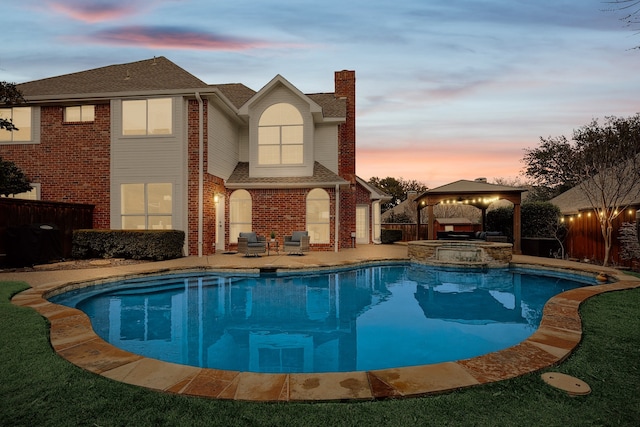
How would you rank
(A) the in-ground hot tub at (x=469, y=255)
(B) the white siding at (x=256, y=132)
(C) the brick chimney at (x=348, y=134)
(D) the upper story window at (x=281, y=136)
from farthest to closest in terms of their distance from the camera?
(C) the brick chimney at (x=348, y=134) < (D) the upper story window at (x=281, y=136) < (B) the white siding at (x=256, y=132) < (A) the in-ground hot tub at (x=469, y=255)

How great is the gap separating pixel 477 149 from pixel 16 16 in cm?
2603

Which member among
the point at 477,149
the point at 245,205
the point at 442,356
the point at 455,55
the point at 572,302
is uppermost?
the point at 455,55

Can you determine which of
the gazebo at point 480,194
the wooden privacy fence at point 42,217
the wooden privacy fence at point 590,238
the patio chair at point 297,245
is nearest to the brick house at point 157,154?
the wooden privacy fence at point 42,217

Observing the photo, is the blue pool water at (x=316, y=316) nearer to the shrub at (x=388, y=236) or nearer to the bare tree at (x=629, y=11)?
the bare tree at (x=629, y=11)

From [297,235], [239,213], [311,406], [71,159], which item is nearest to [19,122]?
[71,159]

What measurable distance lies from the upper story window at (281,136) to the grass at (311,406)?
1346cm

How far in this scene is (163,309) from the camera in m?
6.85

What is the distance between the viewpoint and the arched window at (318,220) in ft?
51.8

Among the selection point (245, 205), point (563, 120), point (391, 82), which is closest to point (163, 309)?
point (245, 205)

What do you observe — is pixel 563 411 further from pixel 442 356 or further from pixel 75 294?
pixel 75 294

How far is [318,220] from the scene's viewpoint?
15891mm

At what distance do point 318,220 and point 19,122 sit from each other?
45.3 ft

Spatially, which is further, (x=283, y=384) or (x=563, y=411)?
(x=283, y=384)

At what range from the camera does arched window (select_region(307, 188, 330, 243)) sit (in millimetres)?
15781
